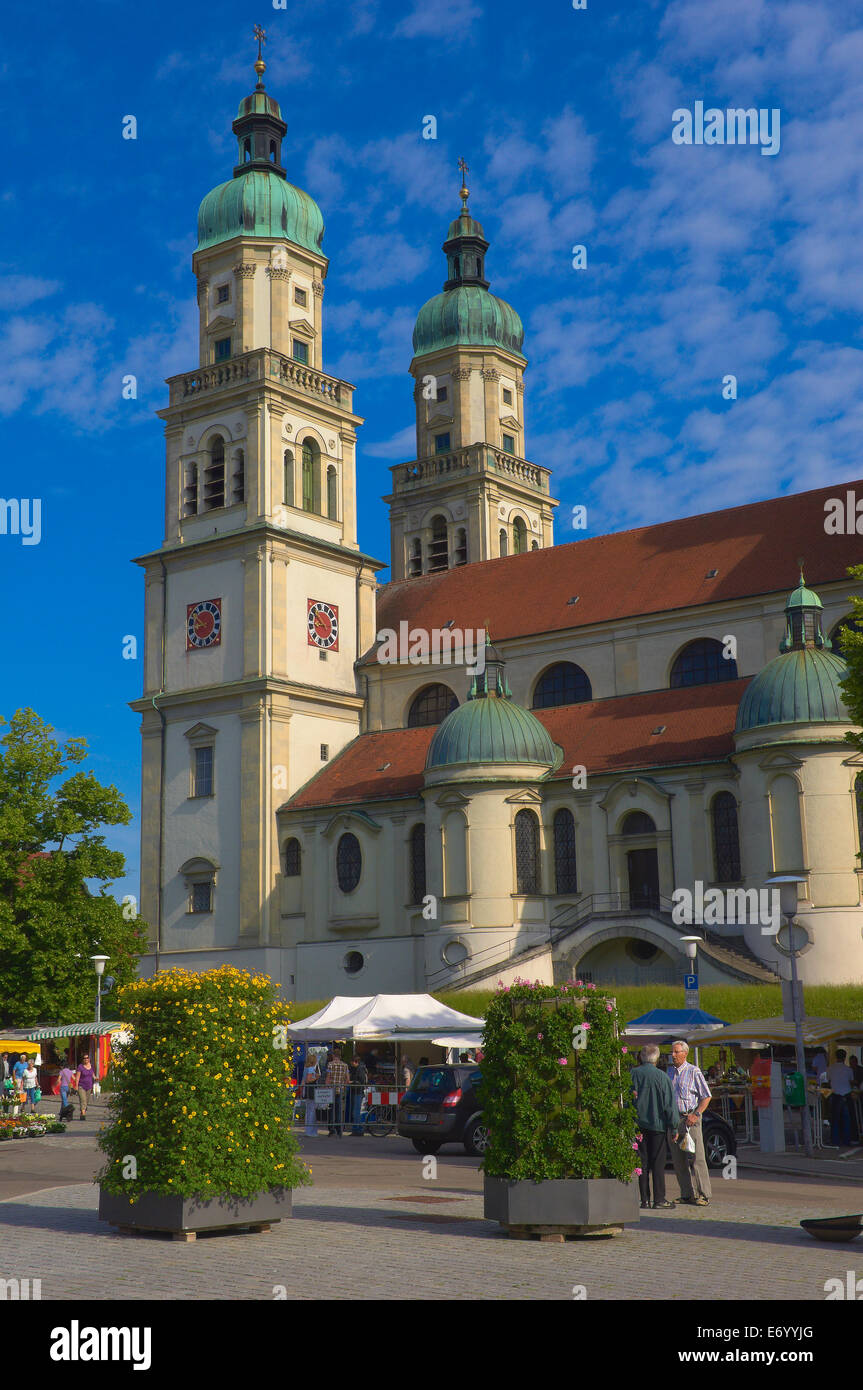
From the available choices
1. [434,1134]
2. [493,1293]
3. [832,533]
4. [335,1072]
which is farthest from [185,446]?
[493,1293]

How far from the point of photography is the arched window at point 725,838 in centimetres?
4466

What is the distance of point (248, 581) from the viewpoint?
56.6m

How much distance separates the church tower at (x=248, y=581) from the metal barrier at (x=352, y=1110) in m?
19.0

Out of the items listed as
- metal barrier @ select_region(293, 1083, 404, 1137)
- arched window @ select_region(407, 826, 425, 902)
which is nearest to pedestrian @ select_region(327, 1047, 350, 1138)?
metal barrier @ select_region(293, 1083, 404, 1137)

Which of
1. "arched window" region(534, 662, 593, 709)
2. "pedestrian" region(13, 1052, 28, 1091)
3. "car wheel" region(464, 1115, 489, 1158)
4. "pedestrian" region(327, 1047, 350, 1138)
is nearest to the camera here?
"car wheel" region(464, 1115, 489, 1158)

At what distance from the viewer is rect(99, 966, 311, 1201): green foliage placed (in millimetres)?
14359

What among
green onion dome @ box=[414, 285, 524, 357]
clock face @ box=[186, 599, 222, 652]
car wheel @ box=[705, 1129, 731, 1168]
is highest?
green onion dome @ box=[414, 285, 524, 357]

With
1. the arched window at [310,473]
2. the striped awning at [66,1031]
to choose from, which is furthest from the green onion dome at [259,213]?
the striped awning at [66,1031]

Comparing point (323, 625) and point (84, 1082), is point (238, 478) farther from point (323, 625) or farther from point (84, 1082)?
point (84, 1082)

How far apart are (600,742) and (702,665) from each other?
4.83 metres

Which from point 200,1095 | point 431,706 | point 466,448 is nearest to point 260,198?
point 466,448

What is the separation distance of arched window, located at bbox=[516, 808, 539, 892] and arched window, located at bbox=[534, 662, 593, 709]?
23.2 feet

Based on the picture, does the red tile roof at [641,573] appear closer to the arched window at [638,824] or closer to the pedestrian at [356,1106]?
the arched window at [638,824]

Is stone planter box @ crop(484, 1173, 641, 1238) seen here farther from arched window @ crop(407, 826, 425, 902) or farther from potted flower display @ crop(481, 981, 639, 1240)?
arched window @ crop(407, 826, 425, 902)
